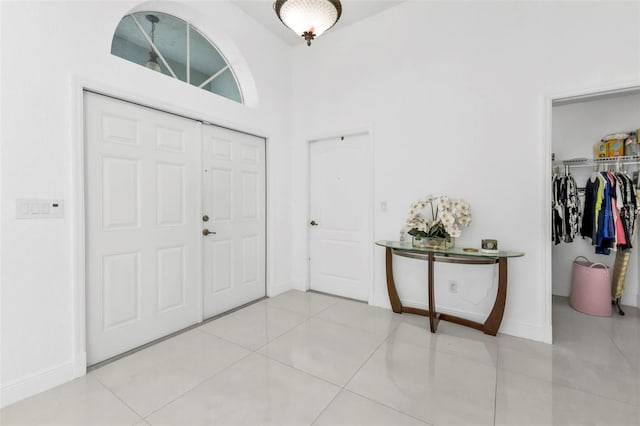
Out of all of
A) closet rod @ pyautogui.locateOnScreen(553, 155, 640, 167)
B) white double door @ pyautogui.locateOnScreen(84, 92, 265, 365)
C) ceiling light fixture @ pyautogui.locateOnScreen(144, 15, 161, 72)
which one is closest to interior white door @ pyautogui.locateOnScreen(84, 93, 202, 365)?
white double door @ pyautogui.locateOnScreen(84, 92, 265, 365)

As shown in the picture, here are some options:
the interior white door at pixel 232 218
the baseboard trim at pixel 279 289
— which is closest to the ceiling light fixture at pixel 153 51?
the interior white door at pixel 232 218

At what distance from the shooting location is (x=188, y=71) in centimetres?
279

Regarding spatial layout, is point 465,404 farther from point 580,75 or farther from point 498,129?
point 580,75

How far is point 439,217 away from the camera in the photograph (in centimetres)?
269

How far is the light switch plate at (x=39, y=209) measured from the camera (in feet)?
5.67

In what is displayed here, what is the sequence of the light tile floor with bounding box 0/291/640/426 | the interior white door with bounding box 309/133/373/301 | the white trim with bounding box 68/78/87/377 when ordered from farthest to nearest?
the interior white door with bounding box 309/133/373/301 → the white trim with bounding box 68/78/87/377 → the light tile floor with bounding box 0/291/640/426

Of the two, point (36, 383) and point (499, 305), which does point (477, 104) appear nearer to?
point (499, 305)

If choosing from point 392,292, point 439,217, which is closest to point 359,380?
point 392,292

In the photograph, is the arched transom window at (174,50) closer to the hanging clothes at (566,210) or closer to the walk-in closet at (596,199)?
the walk-in closet at (596,199)

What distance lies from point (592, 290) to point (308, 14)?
3766mm

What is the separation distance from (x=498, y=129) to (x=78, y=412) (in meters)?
3.71

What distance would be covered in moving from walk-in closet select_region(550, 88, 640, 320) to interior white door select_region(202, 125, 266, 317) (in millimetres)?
3059

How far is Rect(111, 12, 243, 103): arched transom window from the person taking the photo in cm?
238

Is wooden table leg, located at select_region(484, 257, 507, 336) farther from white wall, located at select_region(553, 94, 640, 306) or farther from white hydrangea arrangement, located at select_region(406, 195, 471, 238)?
white wall, located at select_region(553, 94, 640, 306)
